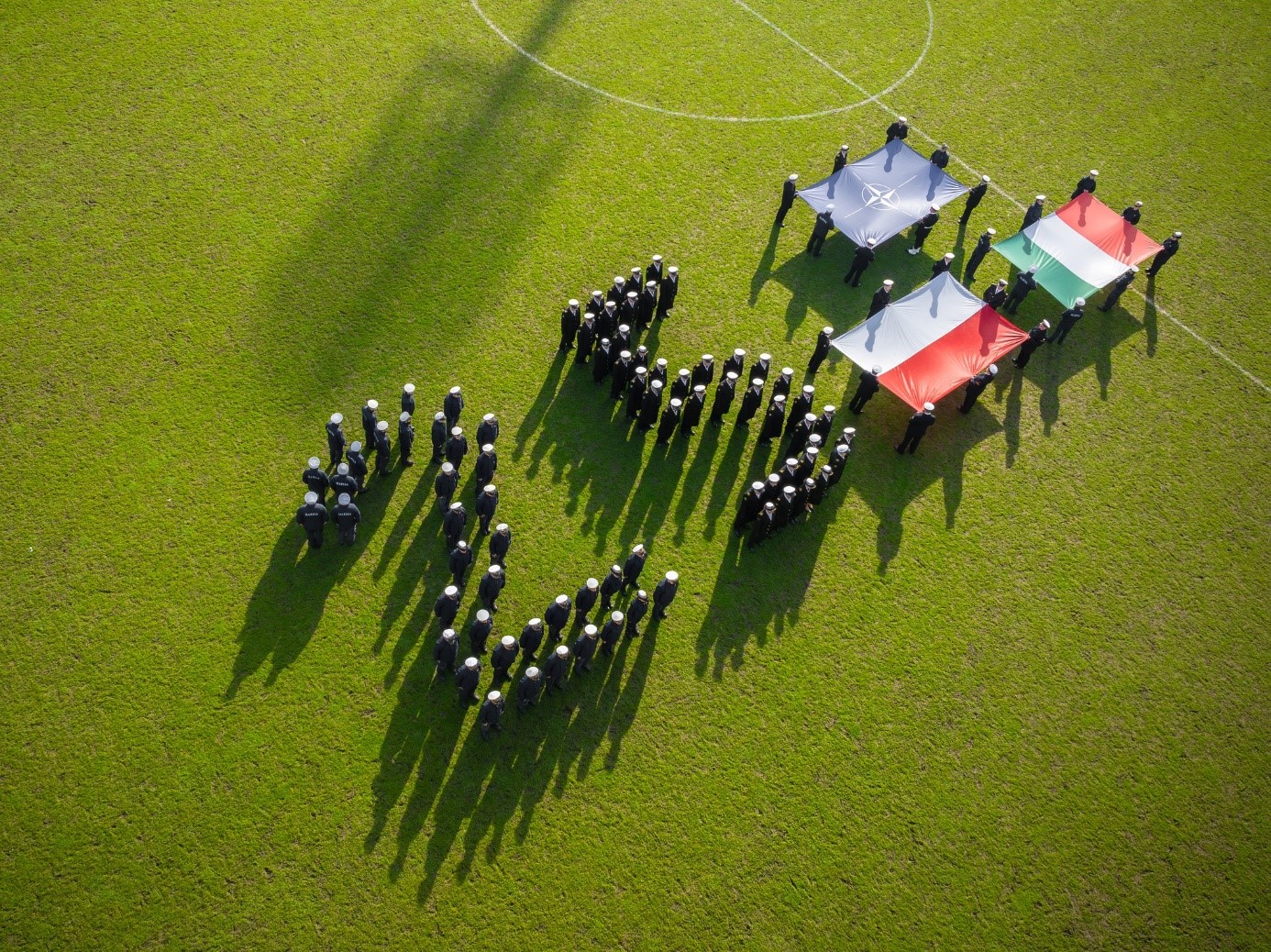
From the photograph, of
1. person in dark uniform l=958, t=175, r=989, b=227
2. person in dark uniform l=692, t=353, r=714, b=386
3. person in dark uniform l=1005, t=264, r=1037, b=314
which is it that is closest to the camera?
person in dark uniform l=692, t=353, r=714, b=386

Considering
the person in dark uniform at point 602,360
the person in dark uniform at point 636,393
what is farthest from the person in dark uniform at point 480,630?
the person in dark uniform at point 602,360

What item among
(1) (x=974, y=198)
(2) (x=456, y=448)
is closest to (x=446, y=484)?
(2) (x=456, y=448)

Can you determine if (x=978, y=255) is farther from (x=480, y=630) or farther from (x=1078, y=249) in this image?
(x=480, y=630)

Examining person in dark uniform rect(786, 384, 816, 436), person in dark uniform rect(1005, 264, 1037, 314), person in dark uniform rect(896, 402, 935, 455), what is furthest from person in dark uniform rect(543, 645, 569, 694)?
person in dark uniform rect(1005, 264, 1037, 314)

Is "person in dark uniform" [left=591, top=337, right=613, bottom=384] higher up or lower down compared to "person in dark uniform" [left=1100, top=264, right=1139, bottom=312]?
lower down

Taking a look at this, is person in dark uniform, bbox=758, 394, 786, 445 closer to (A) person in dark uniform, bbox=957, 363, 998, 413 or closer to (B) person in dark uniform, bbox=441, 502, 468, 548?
(A) person in dark uniform, bbox=957, 363, 998, 413
